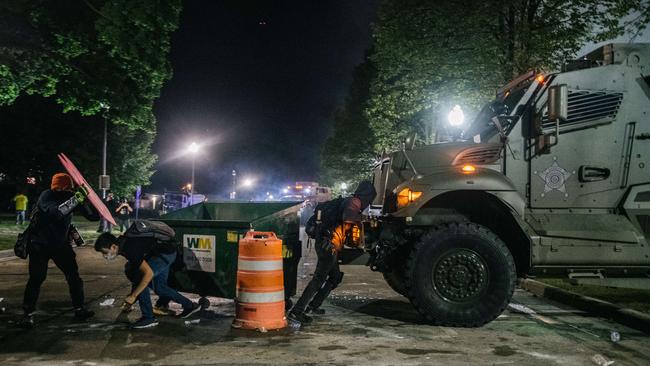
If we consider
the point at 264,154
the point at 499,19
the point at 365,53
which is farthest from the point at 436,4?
the point at 264,154

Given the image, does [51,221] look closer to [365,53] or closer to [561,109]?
[561,109]

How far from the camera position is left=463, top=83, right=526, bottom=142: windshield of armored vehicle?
24.5 ft

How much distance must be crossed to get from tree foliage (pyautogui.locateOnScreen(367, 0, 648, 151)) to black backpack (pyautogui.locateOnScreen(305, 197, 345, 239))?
28.3ft


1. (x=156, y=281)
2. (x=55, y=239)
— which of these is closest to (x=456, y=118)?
(x=156, y=281)

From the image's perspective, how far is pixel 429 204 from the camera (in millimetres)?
7211

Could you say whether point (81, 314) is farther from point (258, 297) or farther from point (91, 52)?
point (91, 52)

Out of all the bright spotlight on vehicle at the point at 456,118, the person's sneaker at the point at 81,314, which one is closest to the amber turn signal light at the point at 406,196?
the bright spotlight on vehicle at the point at 456,118

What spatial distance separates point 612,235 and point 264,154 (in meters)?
99.5

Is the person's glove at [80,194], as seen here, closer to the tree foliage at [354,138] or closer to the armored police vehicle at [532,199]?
the armored police vehicle at [532,199]

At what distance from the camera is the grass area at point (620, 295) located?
25.9 ft

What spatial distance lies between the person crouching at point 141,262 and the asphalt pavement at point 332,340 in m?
0.26

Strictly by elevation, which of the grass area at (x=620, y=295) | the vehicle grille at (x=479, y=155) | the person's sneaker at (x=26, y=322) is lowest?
the person's sneaker at (x=26, y=322)

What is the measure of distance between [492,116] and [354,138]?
1679 inches

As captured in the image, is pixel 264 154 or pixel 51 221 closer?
pixel 51 221
